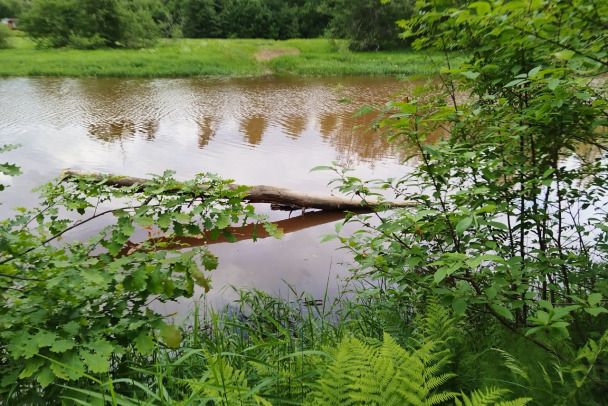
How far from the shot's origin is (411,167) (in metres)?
6.71

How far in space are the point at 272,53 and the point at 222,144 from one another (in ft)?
67.3

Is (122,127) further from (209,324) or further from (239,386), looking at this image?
(239,386)

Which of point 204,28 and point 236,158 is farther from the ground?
point 204,28

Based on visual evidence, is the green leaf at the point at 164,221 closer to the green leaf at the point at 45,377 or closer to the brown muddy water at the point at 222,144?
the green leaf at the point at 45,377

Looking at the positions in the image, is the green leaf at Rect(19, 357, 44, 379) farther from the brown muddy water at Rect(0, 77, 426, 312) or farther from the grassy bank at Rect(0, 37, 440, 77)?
the grassy bank at Rect(0, 37, 440, 77)

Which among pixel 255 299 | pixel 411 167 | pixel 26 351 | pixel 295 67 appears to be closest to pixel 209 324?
pixel 255 299

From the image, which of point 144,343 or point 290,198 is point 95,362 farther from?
point 290,198

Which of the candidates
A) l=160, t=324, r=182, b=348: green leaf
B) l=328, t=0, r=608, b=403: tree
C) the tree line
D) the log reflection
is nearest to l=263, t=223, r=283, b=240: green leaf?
l=328, t=0, r=608, b=403: tree

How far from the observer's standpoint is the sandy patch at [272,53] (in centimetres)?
2477

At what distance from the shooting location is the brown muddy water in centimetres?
455

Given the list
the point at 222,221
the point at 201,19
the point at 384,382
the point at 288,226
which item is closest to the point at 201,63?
the point at 288,226

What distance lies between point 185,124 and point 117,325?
27.9 ft

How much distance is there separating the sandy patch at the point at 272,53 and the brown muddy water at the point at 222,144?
39.2 feet

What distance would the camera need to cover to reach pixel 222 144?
8.22 m
